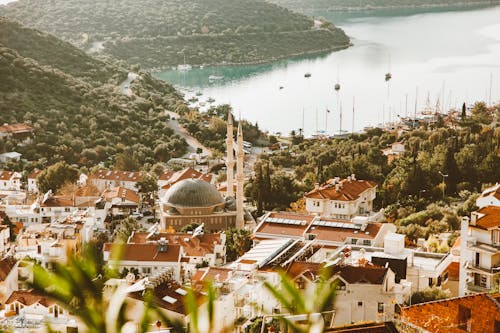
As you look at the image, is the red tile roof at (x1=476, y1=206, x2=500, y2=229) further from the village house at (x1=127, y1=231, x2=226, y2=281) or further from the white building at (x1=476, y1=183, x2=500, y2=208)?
the village house at (x1=127, y1=231, x2=226, y2=281)

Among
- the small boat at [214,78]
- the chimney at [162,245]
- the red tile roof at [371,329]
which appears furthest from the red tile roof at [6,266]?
the small boat at [214,78]

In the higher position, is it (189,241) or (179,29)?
(179,29)

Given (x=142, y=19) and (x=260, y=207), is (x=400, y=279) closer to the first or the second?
(x=260, y=207)

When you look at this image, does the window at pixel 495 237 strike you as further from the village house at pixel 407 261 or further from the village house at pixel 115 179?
the village house at pixel 115 179

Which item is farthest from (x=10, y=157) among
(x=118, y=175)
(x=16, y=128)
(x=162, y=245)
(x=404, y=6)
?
(x=404, y=6)

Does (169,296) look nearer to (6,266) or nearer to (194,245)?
(6,266)

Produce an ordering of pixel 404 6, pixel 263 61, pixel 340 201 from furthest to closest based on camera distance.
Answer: pixel 404 6
pixel 263 61
pixel 340 201
